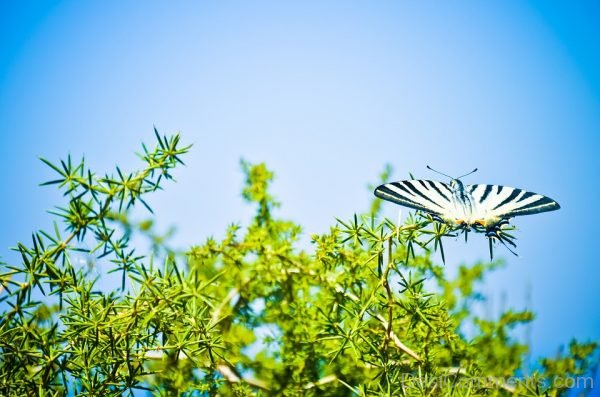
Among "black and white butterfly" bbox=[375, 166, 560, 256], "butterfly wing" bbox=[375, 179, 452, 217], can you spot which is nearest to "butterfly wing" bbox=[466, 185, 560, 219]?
"black and white butterfly" bbox=[375, 166, 560, 256]

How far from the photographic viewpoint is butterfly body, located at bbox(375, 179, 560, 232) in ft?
5.05

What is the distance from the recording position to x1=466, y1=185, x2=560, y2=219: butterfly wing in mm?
1607

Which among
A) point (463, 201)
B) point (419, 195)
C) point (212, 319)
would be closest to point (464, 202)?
point (463, 201)

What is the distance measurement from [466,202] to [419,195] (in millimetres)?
186

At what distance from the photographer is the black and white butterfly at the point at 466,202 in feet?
5.04

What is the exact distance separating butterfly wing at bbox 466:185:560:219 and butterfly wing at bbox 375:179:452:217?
13 cm

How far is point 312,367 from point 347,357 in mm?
204

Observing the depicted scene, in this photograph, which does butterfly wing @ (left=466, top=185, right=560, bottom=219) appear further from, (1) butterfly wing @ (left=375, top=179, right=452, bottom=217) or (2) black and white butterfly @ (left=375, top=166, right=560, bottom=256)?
(1) butterfly wing @ (left=375, top=179, right=452, bottom=217)

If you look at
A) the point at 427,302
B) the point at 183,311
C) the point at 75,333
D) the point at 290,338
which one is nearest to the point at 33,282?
the point at 75,333

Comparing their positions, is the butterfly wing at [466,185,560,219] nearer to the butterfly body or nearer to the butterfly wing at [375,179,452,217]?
the butterfly body

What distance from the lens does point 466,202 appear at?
5.45ft

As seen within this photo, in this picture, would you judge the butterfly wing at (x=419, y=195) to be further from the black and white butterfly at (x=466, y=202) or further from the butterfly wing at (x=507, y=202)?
the butterfly wing at (x=507, y=202)

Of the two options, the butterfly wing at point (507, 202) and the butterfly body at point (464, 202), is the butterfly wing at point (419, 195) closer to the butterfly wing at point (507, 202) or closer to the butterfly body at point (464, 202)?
the butterfly body at point (464, 202)

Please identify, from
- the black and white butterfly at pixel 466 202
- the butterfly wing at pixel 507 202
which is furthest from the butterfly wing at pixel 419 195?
the butterfly wing at pixel 507 202
